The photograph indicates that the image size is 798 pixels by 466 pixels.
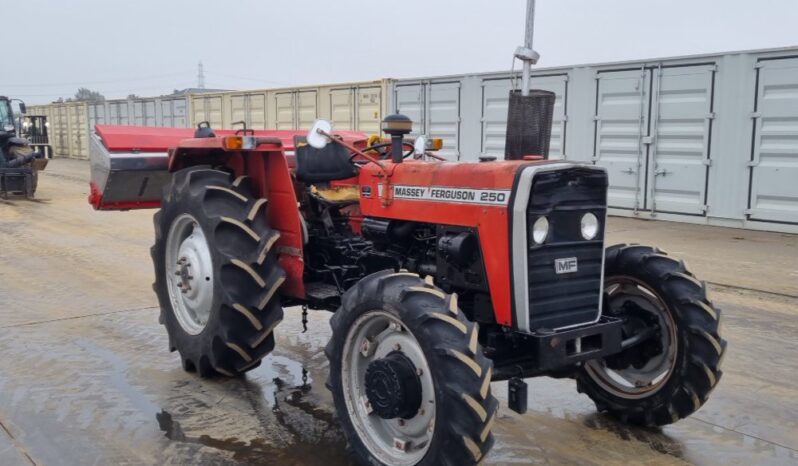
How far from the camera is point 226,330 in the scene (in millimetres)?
4145

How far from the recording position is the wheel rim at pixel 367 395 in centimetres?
311

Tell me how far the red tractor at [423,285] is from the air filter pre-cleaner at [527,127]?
0.90ft

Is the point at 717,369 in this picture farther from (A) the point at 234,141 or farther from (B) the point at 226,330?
(A) the point at 234,141

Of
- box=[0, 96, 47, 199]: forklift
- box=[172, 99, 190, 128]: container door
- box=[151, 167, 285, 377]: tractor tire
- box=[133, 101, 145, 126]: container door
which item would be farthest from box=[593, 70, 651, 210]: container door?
box=[133, 101, 145, 126]: container door

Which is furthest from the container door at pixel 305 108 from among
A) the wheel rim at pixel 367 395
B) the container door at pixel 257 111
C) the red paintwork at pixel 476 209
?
the wheel rim at pixel 367 395

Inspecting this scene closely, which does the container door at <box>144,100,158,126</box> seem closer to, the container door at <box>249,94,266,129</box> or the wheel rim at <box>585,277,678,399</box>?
the container door at <box>249,94,266,129</box>

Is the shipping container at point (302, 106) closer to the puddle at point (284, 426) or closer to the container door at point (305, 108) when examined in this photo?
the container door at point (305, 108)

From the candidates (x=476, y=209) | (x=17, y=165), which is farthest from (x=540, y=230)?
(x=17, y=165)

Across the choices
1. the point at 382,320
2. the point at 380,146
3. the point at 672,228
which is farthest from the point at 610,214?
the point at 382,320

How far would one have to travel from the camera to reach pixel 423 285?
10.2 ft

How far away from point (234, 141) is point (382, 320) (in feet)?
5.12

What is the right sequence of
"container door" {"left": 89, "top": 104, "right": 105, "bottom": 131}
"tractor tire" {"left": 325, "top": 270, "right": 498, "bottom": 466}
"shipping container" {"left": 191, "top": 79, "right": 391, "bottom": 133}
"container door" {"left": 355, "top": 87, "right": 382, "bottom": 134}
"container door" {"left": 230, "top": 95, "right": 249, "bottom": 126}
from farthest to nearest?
1. "container door" {"left": 89, "top": 104, "right": 105, "bottom": 131}
2. "container door" {"left": 230, "top": 95, "right": 249, "bottom": 126}
3. "shipping container" {"left": 191, "top": 79, "right": 391, "bottom": 133}
4. "container door" {"left": 355, "top": 87, "right": 382, "bottom": 134}
5. "tractor tire" {"left": 325, "top": 270, "right": 498, "bottom": 466}

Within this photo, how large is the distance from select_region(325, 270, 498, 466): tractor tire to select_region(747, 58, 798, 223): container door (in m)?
9.25

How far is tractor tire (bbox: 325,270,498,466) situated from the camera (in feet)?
9.34
